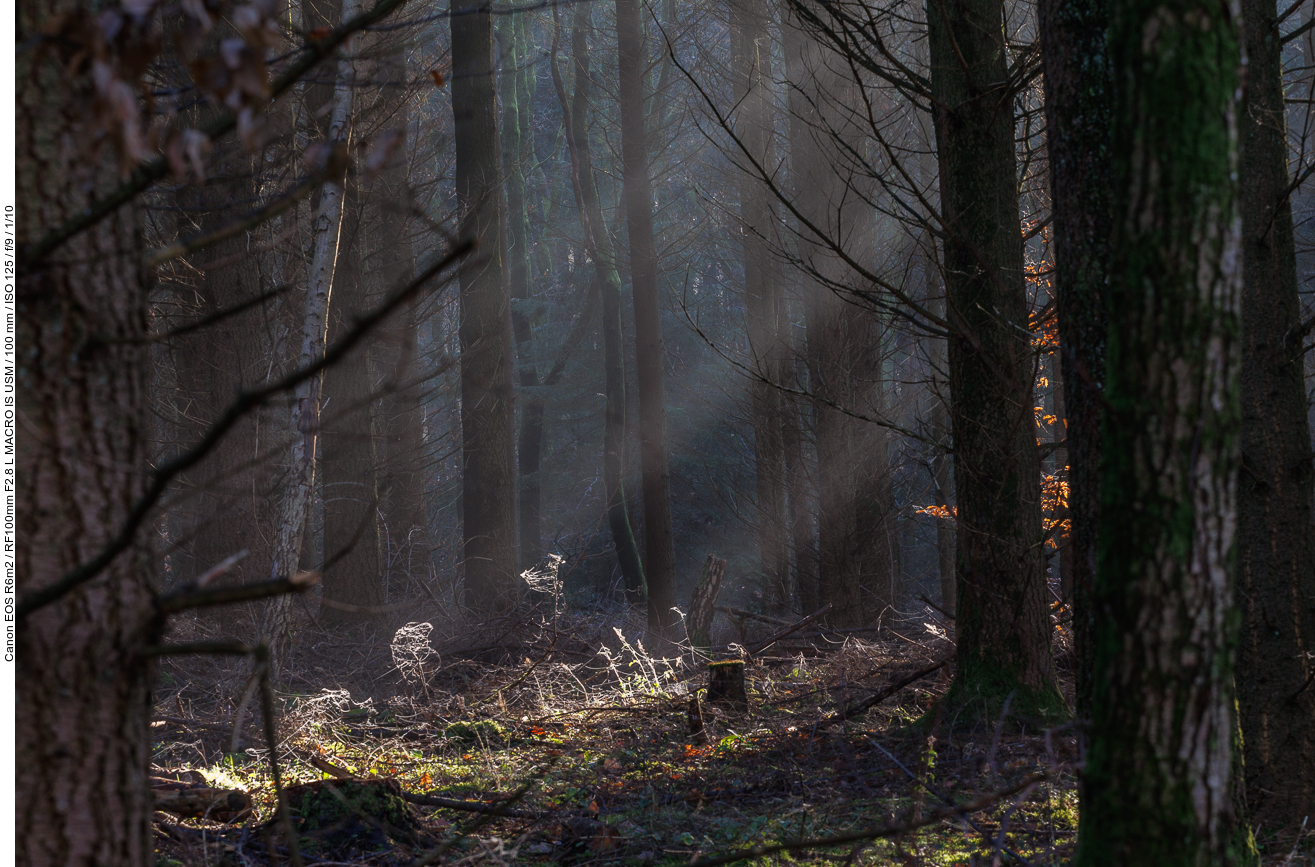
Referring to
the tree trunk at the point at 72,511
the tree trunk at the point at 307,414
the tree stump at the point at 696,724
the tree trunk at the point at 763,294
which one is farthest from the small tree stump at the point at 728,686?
the tree trunk at the point at 763,294

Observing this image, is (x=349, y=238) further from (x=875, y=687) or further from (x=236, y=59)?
(x=236, y=59)

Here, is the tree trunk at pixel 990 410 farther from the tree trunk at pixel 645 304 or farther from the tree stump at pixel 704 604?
the tree trunk at pixel 645 304

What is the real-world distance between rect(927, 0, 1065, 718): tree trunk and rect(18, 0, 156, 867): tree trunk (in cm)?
479

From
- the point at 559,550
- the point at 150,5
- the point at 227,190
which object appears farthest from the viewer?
the point at 559,550

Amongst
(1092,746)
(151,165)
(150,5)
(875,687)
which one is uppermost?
(150,5)

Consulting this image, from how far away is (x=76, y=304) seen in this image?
1662 mm

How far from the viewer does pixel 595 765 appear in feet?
19.8

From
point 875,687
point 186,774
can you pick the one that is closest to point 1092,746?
point 186,774

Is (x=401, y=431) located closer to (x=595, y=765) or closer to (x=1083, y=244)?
(x=595, y=765)

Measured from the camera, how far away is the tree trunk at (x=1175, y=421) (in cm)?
191

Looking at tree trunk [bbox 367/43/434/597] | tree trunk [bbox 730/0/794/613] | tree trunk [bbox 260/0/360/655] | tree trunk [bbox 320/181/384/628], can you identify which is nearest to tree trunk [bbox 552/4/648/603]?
tree trunk [bbox 730/0/794/613]

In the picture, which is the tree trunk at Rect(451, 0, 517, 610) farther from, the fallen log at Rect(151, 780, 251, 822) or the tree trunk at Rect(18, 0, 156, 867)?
the tree trunk at Rect(18, 0, 156, 867)

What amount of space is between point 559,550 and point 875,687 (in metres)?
14.8

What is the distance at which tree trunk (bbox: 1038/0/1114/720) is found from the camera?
3.44 m
